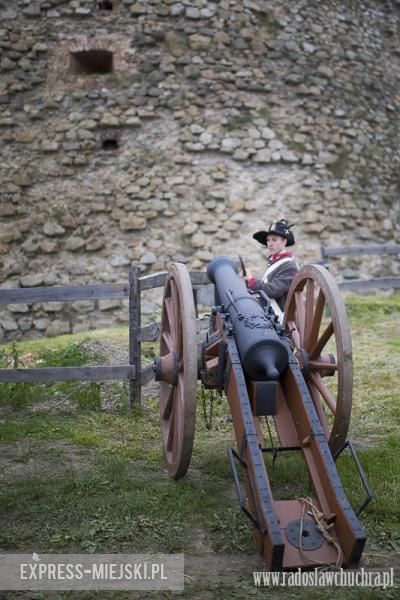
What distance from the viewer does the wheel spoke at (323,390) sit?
140 inches

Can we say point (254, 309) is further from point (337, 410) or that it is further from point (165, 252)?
point (165, 252)

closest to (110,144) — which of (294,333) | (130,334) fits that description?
(130,334)

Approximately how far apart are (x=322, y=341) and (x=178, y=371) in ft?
2.75

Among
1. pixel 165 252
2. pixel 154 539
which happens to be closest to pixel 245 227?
pixel 165 252

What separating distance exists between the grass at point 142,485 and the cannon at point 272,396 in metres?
0.18

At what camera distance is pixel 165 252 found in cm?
880

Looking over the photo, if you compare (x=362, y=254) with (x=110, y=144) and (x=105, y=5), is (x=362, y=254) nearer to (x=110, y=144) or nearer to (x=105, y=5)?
(x=110, y=144)

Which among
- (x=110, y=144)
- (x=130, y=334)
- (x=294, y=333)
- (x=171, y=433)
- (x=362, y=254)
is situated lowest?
(x=362, y=254)

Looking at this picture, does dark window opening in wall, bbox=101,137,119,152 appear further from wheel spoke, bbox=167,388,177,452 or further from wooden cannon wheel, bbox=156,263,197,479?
wheel spoke, bbox=167,388,177,452

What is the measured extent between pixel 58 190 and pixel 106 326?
2.01 meters

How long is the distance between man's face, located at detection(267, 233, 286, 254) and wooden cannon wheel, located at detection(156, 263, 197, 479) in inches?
43.0

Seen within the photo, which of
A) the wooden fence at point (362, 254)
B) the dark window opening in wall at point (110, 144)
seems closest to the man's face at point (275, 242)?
the wooden fence at point (362, 254)

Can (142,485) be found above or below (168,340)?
below

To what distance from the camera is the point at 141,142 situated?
8.88 m
